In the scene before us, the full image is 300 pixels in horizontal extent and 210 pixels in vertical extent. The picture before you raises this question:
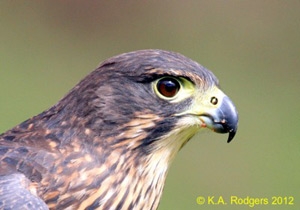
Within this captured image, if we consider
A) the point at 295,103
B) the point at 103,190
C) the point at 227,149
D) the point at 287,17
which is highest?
the point at 287,17

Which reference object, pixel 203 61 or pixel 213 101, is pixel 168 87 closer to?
pixel 213 101

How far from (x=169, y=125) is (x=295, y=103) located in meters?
6.56

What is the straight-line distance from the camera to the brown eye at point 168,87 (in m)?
5.07

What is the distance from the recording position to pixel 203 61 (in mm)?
11336

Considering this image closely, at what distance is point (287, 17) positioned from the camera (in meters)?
12.4

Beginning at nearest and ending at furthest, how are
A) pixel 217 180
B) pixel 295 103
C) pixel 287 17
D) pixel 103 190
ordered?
pixel 103 190 < pixel 217 180 < pixel 295 103 < pixel 287 17

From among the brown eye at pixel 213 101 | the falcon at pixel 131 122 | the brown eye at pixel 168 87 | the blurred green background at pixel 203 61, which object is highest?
the blurred green background at pixel 203 61

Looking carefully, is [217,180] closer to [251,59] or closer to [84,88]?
[251,59]

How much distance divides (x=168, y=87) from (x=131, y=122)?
20cm

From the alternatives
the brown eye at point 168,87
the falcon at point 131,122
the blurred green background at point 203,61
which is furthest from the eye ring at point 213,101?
the blurred green background at point 203,61

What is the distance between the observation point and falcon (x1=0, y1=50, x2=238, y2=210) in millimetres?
5043

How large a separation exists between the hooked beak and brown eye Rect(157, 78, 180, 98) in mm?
148

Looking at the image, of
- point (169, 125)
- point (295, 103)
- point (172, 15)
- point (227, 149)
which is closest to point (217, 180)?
point (227, 149)

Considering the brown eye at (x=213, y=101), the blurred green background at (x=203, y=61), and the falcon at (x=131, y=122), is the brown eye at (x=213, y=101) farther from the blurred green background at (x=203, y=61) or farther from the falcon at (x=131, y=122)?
the blurred green background at (x=203, y=61)
